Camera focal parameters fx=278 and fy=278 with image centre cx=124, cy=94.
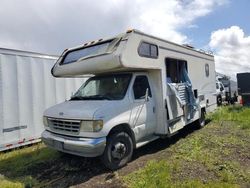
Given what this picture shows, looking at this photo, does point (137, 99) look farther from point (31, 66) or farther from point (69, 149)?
point (31, 66)

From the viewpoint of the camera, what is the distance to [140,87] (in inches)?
268

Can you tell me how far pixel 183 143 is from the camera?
7758 millimetres

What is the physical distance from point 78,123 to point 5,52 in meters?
4.20

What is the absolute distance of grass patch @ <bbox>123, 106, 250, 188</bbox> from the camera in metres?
5.07

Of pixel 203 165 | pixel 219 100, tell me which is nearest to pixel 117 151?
pixel 203 165

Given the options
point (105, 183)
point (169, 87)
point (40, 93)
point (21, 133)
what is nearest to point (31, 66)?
point (40, 93)

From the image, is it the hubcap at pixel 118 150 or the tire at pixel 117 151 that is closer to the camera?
the tire at pixel 117 151

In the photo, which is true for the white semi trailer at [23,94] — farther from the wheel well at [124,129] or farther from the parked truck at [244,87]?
the parked truck at [244,87]

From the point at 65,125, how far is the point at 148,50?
8.91 feet

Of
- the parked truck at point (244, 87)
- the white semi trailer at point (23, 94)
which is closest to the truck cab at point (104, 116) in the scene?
the white semi trailer at point (23, 94)

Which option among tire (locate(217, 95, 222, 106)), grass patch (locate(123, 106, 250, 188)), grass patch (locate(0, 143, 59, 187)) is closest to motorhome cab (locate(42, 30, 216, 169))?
grass patch (locate(123, 106, 250, 188))

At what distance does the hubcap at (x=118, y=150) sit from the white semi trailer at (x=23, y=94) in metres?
3.93

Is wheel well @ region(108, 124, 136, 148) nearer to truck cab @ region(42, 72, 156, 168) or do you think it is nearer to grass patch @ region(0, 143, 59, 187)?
truck cab @ region(42, 72, 156, 168)

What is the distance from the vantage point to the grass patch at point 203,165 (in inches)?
200
